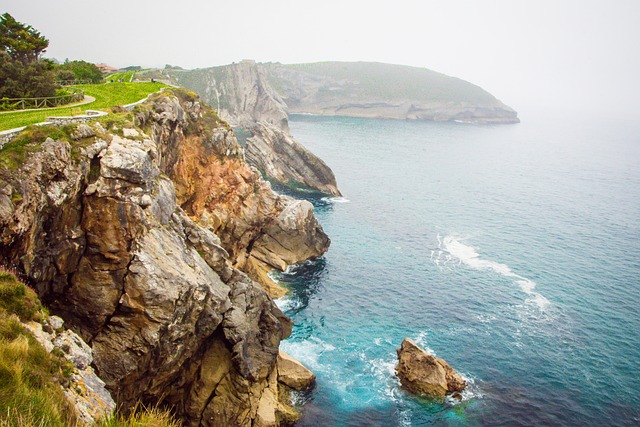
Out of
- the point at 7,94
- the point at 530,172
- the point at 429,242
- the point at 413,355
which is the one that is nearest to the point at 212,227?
the point at 7,94

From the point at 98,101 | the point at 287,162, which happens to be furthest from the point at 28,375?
the point at 287,162

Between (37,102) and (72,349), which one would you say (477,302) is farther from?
(37,102)

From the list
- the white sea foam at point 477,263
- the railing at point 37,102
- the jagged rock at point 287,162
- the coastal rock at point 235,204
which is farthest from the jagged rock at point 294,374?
the jagged rock at point 287,162

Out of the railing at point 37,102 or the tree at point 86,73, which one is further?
→ the tree at point 86,73

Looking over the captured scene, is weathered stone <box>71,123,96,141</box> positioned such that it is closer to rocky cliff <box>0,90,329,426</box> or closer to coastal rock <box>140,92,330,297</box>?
rocky cliff <box>0,90,329,426</box>

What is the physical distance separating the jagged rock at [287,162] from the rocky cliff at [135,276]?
62628mm

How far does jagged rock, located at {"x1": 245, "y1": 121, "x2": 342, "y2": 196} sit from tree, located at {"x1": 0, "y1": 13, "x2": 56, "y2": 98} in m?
61.7

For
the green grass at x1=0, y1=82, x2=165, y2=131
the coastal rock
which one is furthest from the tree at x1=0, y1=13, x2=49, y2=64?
the coastal rock

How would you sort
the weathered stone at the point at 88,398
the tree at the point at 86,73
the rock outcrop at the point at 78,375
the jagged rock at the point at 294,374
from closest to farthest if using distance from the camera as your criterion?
the weathered stone at the point at 88,398 → the rock outcrop at the point at 78,375 → the jagged rock at the point at 294,374 → the tree at the point at 86,73

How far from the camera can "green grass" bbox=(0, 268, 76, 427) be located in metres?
12.3

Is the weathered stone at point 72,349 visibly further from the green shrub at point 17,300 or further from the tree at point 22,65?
the tree at point 22,65

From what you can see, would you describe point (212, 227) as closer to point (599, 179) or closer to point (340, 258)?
point (340, 258)

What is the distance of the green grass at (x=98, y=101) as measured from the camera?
33.0 m

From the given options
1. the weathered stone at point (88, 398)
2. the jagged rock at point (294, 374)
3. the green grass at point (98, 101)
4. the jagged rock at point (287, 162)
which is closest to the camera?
the weathered stone at point (88, 398)
